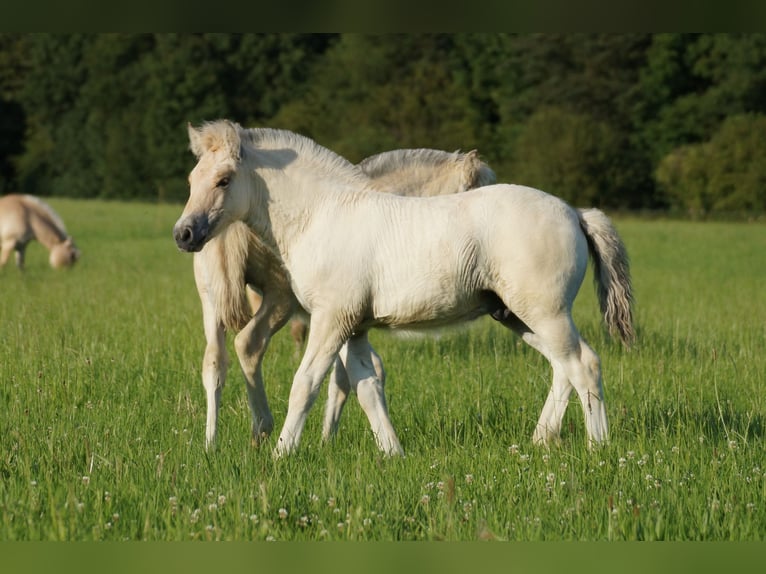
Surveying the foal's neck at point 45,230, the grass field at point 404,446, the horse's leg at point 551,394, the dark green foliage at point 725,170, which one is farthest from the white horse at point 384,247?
the dark green foliage at point 725,170

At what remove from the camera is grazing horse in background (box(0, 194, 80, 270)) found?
2112 cm

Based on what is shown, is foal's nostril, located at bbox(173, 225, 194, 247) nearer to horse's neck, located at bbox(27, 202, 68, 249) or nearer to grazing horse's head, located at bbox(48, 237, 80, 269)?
grazing horse's head, located at bbox(48, 237, 80, 269)

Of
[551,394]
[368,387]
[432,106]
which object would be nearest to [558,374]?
[551,394]

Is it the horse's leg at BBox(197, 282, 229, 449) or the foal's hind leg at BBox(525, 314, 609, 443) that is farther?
the horse's leg at BBox(197, 282, 229, 449)

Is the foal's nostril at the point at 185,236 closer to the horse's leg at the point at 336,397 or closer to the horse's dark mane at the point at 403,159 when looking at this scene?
the horse's leg at the point at 336,397

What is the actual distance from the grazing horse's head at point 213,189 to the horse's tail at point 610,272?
209 centimetres

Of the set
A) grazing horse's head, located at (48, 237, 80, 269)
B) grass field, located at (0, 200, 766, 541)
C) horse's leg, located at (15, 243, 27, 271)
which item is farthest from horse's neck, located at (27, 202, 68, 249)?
grass field, located at (0, 200, 766, 541)

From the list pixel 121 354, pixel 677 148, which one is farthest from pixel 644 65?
pixel 121 354

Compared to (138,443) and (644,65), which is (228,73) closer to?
(644,65)

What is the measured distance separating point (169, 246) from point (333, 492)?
24.4 m

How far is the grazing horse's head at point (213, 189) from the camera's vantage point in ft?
18.9

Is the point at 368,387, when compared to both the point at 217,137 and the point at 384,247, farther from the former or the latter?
the point at 217,137

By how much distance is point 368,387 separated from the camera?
6.34 metres

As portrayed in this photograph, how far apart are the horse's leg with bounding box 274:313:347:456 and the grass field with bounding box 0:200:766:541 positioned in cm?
17
